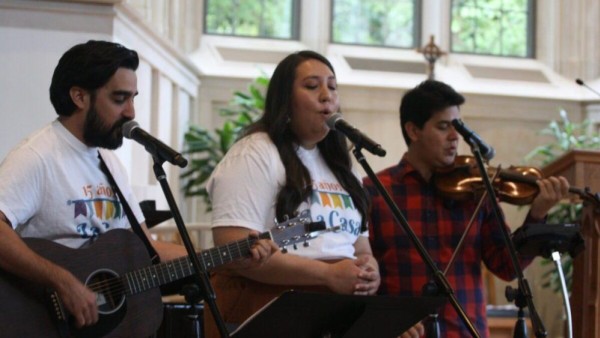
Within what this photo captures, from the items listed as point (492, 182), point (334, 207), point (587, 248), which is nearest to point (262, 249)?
point (334, 207)

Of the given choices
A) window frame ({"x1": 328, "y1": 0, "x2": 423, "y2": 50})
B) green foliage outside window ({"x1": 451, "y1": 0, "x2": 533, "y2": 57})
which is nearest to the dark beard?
window frame ({"x1": 328, "y1": 0, "x2": 423, "y2": 50})

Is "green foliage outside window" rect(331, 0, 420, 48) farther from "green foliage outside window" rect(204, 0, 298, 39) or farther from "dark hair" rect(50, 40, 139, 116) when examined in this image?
"dark hair" rect(50, 40, 139, 116)

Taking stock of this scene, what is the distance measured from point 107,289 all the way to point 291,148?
79cm

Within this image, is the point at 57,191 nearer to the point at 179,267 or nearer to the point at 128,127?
the point at 128,127

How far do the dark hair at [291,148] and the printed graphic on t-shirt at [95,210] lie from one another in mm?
536

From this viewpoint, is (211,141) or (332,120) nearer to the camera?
(332,120)

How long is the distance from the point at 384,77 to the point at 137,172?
403cm

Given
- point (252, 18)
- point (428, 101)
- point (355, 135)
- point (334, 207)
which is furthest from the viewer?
point (252, 18)

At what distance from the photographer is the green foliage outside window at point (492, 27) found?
10.9 metres

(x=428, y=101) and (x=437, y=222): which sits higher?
(x=428, y=101)

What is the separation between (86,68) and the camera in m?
3.36

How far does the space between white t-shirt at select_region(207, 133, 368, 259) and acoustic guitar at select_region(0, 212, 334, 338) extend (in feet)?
0.33

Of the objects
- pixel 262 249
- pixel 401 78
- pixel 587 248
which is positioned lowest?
pixel 587 248

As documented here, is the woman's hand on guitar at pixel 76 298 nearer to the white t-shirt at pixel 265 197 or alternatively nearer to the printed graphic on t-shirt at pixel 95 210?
the printed graphic on t-shirt at pixel 95 210
